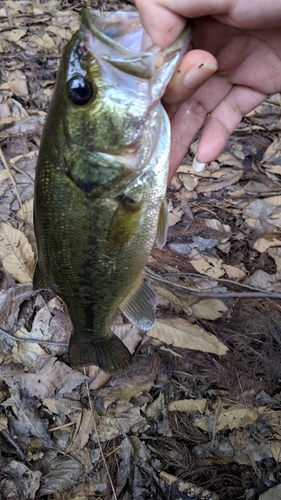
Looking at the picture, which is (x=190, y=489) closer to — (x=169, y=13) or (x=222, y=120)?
(x=222, y=120)

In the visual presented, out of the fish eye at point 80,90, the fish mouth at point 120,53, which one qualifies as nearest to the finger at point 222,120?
the fish mouth at point 120,53

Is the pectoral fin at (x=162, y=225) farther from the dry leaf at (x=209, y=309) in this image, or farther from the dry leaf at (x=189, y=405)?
the dry leaf at (x=189, y=405)


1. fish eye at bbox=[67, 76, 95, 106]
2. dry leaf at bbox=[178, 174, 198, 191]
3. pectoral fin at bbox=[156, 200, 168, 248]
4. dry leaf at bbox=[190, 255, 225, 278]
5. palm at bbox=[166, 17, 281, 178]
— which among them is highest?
fish eye at bbox=[67, 76, 95, 106]

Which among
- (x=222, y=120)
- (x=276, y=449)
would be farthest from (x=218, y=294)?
(x=222, y=120)

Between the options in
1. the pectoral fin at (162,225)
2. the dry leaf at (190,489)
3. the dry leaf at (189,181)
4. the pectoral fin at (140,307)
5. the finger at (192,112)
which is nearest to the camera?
the pectoral fin at (162,225)

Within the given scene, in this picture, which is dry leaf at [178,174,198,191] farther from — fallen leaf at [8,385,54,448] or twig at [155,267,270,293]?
fallen leaf at [8,385,54,448]

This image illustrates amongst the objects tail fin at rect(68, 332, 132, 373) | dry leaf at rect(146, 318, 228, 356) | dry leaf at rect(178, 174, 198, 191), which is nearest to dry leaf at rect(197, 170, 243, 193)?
dry leaf at rect(178, 174, 198, 191)

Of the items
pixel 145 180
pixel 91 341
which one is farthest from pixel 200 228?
pixel 145 180
